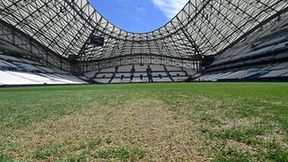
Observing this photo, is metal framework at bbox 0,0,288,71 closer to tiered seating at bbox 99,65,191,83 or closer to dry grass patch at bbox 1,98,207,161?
tiered seating at bbox 99,65,191,83

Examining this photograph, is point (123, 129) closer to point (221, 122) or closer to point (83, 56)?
point (221, 122)

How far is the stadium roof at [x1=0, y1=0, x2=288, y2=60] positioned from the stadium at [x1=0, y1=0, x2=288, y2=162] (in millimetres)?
276

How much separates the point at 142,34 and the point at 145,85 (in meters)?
37.0

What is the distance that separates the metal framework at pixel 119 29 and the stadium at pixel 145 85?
26 centimetres

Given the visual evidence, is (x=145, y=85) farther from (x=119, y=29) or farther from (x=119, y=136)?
(x=119, y=136)

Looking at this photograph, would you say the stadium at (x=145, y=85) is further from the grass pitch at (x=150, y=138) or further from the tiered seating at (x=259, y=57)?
the tiered seating at (x=259, y=57)

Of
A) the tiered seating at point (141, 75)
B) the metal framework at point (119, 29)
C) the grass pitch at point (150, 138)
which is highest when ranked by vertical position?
the metal framework at point (119, 29)

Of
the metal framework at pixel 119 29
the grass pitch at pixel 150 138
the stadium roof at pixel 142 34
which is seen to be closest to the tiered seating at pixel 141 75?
the metal framework at pixel 119 29

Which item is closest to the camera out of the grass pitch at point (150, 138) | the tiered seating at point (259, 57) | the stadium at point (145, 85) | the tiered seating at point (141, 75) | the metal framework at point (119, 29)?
the grass pitch at point (150, 138)

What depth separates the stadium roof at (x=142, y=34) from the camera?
2298 inches

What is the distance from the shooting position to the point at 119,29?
7881 centimetres

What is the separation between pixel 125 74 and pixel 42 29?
44.0 meters

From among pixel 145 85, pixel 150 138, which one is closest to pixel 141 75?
pixel 145 85

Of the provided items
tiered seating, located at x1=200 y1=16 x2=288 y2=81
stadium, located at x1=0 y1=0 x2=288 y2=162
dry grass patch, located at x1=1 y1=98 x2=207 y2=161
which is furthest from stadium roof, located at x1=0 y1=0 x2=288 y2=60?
dry grass patch, located at x1=1 y1=98 x2=207 y2=161
